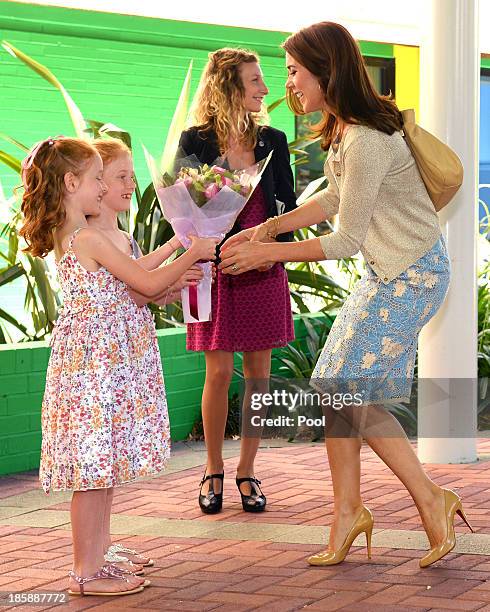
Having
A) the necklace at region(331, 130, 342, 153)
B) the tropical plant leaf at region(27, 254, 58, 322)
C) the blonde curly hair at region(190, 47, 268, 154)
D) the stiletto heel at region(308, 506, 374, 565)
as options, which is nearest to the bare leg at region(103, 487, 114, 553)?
the stiletto heel at region(308, 506, 374, 565)

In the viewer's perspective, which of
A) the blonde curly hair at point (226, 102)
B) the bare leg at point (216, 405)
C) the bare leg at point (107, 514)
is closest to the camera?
the bare leg at point (107, 514)

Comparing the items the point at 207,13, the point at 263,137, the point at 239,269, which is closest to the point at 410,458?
the point at 239,269

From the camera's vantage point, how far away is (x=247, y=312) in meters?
5.67

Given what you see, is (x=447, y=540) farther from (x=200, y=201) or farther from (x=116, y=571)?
(x=200, y=201)

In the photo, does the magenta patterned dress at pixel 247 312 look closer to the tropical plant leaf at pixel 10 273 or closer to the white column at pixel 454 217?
the white column at pixel 454 217

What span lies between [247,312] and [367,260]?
4.19 feet

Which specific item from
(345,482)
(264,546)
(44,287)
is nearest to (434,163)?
(345,482)

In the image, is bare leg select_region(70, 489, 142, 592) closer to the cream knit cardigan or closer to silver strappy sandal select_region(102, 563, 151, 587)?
silver strappy sandal select_region(102, 563, 151, 587)

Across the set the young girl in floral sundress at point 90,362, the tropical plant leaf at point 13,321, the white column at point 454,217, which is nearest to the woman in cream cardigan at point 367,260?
the young girl in floral sundress at point 90,362

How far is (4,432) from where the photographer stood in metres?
6.55

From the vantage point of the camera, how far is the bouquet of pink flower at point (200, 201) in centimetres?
455

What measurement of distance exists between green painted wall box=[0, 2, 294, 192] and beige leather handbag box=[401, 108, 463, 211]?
17.5 ft

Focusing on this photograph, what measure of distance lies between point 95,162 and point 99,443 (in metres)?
0.97

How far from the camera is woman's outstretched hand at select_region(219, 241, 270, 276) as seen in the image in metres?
4.59
